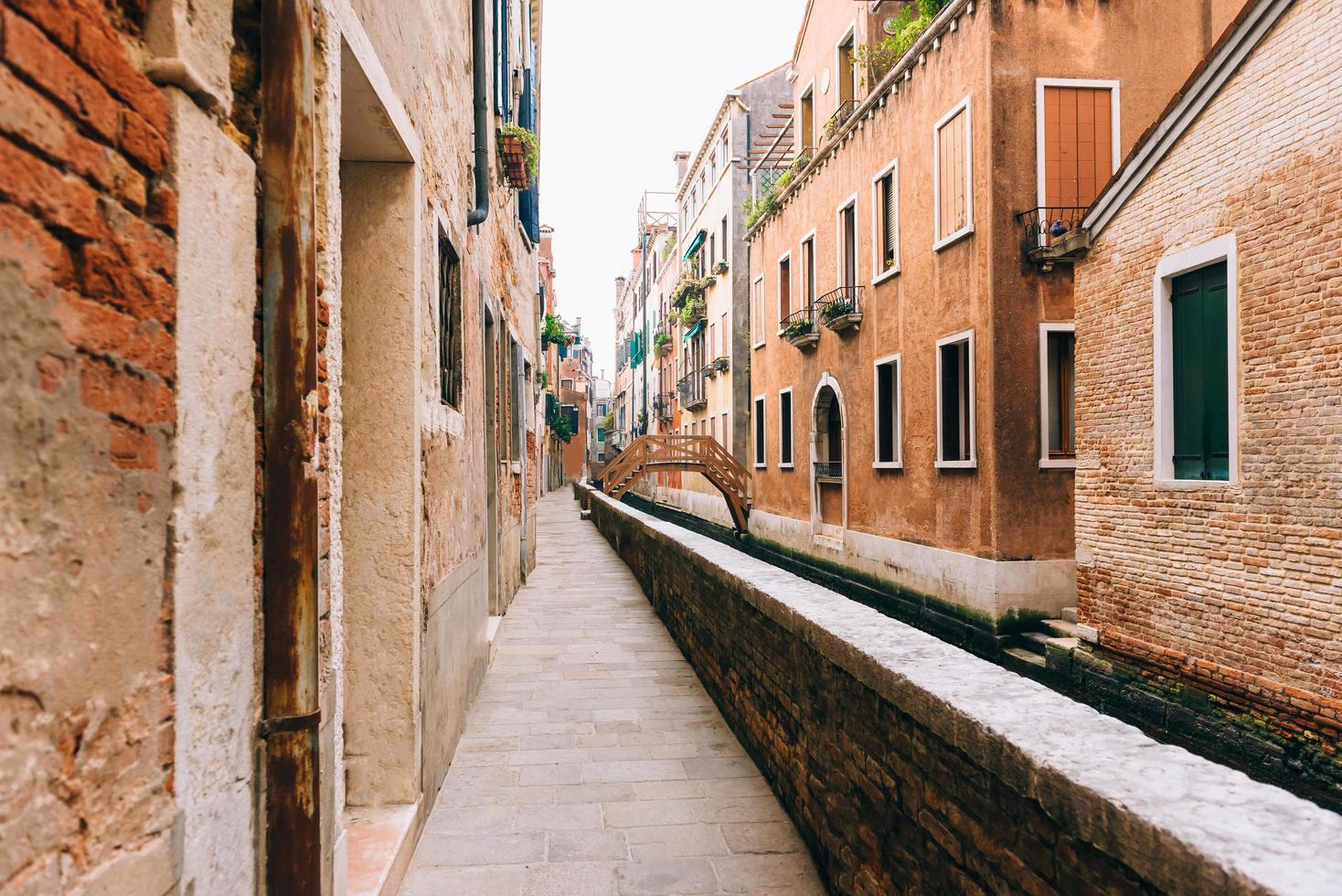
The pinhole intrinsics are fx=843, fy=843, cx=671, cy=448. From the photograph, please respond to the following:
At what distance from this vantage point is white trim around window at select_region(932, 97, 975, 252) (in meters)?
10.4

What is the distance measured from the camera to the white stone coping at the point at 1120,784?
125 cm

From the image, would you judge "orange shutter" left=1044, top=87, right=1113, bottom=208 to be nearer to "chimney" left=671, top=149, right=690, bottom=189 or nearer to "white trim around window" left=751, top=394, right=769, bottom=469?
"white trim around window" left=751, top=394, right=769, bottom=469

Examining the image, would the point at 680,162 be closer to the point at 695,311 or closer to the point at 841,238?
the point at 695,311

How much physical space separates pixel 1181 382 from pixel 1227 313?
782mm

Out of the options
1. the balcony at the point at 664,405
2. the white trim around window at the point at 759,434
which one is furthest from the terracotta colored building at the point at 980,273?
the balcony at the point at 664,405

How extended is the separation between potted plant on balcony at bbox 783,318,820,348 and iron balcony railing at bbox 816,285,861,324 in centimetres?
62

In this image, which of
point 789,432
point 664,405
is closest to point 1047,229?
point 789,432

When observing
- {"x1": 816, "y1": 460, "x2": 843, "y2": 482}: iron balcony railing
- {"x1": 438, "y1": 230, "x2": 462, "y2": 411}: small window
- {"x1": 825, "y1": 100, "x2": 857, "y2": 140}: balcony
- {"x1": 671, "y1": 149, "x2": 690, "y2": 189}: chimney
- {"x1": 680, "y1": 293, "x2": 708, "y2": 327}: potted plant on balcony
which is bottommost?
{"x1": 816, "y1": 460, "x2": 843, "y2": 482}: iron balcony railing

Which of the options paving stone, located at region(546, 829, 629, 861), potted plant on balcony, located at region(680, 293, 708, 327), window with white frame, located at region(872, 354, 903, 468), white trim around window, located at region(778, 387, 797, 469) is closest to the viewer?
paving stone, located at region(546, 829, 629, 861)

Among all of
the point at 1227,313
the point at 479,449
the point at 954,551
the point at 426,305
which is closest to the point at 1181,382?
the point at 1227,313

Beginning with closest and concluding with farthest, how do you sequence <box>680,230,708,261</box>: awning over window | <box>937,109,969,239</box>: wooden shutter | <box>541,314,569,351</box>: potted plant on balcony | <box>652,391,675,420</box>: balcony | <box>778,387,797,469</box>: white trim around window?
<box>937,109,969,239</box>: wooden shutter → <box>778,387,797,469</box>: white trim around window → <box>541,314,569,351</box>: potted plant on balcony → <box>680,230,708,261</box>: awning over window → <box>652,391,675,420</box>: balcony

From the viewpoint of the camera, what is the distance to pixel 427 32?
370cm

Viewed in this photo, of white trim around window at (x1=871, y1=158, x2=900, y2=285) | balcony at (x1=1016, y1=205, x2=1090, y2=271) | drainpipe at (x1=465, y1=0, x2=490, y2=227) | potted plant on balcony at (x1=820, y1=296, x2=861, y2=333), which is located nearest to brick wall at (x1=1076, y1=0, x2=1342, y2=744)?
balcony at (x1=1016, y1=205, x2=1090, y2=271)

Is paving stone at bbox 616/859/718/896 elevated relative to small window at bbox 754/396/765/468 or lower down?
lower down
